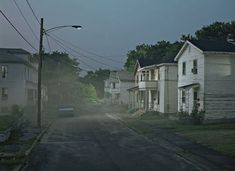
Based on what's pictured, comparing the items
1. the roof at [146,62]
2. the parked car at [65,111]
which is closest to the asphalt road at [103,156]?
the parked car at [65,111]

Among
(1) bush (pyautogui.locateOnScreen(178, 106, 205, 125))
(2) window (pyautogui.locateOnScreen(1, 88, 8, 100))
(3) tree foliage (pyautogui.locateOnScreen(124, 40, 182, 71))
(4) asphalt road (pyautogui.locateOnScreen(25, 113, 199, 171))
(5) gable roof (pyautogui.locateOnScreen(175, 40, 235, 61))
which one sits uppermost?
(3) tree foliage (pyautogui.locateOnScreen(124, 40, 182, 71))

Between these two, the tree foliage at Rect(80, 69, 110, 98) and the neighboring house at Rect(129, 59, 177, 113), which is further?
the tree foliage at Rect(80, 69, 110, 98)

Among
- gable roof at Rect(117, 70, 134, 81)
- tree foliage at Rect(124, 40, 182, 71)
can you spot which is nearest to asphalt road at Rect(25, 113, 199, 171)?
gable roof at Rect(117, 70, 134, 81)

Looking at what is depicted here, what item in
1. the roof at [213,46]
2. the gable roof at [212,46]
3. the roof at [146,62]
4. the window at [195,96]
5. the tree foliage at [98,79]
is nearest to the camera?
the gable roof at [212,46]

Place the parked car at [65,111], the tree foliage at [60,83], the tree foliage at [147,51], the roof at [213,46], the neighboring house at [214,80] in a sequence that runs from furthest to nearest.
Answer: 1. the tree foliage at [147,51]
2. the tree foliage at [60,83]
3. the parked car at [65,111]
4. the roof at [213,46]
5. the neighboring house at [214,80]

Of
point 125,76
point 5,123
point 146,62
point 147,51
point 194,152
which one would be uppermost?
point 147,51

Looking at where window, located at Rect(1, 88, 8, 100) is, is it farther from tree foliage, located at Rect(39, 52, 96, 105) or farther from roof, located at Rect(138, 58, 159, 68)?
tree foliage, located at Rect(39, 52, 96, 105)

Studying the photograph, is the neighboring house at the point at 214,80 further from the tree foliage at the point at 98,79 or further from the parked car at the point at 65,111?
the tree foliage at the point at 98,79

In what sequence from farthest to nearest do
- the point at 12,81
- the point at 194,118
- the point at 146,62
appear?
the point at 146,62 → the point at 12,81 → the point at 194,118

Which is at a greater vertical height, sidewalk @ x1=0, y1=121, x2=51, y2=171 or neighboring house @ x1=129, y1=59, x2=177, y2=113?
neighboring house @ x1=129, y1=59, x2=177, y2=113

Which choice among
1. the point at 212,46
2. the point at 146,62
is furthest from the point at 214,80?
the point at 146,62

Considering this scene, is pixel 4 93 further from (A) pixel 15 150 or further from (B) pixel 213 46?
(A) pixel 15 150

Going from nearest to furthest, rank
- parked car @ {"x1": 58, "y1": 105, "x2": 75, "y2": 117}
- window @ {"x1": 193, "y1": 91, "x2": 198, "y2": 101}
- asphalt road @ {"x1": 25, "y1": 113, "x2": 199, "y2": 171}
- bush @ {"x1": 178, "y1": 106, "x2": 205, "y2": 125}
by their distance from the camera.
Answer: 1. asphalt road @ {"x1": 25, "y1": 113, "x2": 199, "y2": 171}
2. bush @ {"x1": 178, "y1": 106, "x2": 205, "y2": 125}
3. window @ {"x1": 193, "y1": 91, "x2": 198, "y2": 101}
4. parked car @ {"x1": 58, "y1": 105, "x2": 75, "y2": 117}

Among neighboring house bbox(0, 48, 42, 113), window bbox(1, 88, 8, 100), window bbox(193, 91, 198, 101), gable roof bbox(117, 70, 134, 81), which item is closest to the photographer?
window bbox(193, 91, 198, 101)
